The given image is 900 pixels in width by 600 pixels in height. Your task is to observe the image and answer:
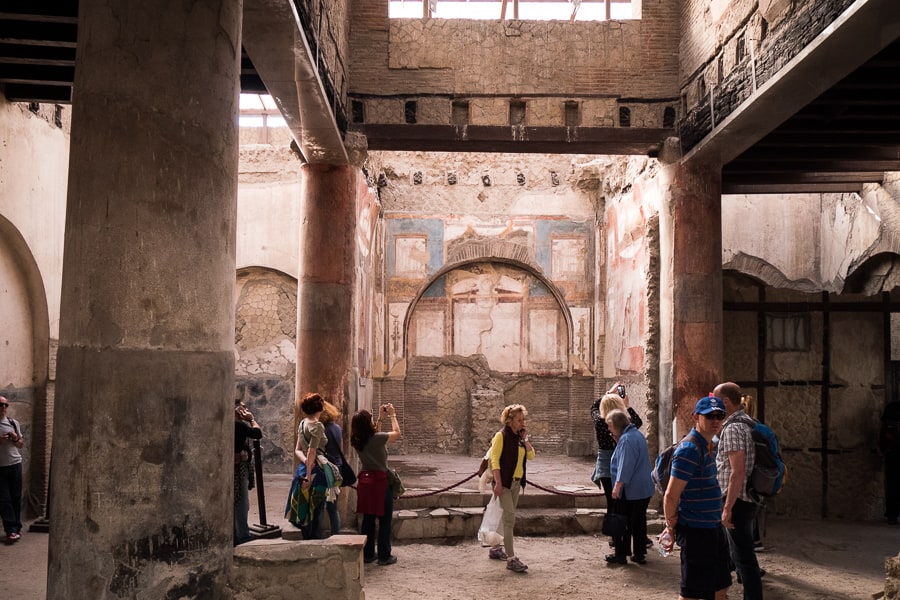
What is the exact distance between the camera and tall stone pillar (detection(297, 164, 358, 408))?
830cm

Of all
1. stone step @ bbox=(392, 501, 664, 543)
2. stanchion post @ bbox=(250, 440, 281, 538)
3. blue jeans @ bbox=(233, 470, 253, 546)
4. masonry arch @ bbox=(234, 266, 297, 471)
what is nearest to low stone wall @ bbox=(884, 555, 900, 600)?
stone step @ bbox=(392, 501, 664, 543)

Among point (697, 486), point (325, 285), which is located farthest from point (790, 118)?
point (325, 285)

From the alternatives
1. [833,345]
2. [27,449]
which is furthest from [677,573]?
[27,449]

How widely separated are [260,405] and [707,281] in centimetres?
718

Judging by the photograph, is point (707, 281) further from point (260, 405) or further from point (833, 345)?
point (260, 405)

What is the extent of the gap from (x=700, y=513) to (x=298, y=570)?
7.34 feet

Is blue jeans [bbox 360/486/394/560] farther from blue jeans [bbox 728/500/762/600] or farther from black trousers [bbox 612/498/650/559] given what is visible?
blue jeans [bbox 728/500/762/600]

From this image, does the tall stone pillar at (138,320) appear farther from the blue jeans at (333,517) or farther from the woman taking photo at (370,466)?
the woman taking photo at (370,466)

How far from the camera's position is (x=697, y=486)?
14.7 feet

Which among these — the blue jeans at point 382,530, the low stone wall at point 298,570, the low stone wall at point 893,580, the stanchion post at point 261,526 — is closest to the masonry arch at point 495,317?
the stanchion post at point 261,526

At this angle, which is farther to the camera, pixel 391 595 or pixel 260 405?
pixel 260 405

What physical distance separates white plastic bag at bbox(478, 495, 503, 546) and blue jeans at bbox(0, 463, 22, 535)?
432 centimetres

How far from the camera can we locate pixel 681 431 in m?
8.24

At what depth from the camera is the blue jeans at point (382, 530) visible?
704 cm
